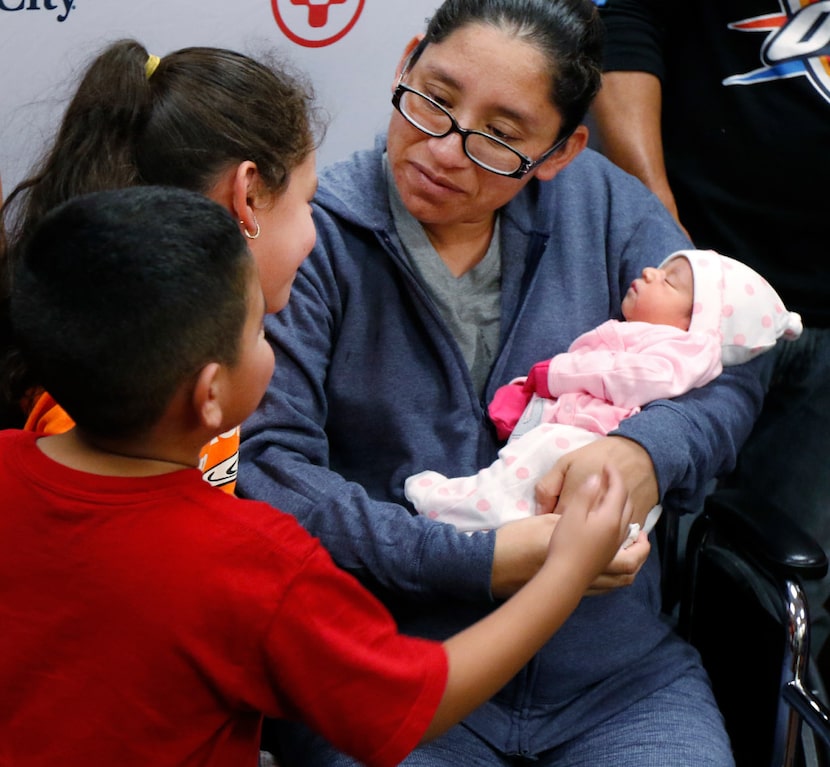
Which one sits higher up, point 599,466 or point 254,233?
point 254,233

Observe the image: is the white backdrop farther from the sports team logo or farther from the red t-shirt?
the red t-shirt

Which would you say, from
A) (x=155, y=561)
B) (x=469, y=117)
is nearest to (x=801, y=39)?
(x=469, y=117)

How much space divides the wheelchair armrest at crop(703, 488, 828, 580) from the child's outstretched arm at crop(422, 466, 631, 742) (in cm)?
43

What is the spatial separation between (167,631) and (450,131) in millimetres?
880

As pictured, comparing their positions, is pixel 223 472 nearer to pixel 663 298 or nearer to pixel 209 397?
pixel 209 397

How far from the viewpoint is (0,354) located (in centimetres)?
137

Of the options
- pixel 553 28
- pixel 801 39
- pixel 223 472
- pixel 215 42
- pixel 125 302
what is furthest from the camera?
pixel 801 39

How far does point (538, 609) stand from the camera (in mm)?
1097

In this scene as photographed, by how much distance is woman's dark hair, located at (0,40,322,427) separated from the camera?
51.4 inches

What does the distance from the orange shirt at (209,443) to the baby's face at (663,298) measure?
68 cm

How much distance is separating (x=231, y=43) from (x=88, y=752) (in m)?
1.29

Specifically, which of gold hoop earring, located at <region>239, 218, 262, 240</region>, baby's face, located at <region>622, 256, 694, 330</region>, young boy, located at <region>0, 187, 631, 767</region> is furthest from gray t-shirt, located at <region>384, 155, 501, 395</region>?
young boy, located at <region>0, 187, 631, 767</region>

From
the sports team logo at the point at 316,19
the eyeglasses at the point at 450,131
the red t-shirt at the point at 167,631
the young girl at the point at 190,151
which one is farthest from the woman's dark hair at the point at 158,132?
the sports team logo at the point at 316,19

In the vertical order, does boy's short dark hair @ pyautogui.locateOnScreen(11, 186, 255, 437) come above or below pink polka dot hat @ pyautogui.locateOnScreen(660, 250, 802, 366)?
above
